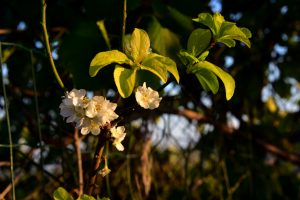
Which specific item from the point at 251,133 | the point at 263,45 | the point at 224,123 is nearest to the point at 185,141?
the point at 224,123

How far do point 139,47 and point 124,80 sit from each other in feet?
0.16

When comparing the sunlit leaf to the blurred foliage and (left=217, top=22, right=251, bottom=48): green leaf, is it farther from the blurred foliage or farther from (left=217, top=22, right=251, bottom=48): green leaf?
(left=217, top=22, right=251, bottom=48): green leaf

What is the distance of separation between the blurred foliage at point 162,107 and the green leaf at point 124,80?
0.24 meters

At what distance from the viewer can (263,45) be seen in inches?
66.3

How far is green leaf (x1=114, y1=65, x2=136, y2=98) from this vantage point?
1.78ft

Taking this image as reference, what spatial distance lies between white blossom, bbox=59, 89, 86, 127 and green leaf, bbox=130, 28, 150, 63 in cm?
7

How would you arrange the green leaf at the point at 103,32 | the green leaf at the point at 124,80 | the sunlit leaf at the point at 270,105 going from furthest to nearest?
the sunlit leaf at the point at 270,105
the green leaf at the point at 103,32
the green leaf at the point at 124,80

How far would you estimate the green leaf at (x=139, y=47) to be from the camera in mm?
573

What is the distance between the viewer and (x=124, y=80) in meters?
0.55

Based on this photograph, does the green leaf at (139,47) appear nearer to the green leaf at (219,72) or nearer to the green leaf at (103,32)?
the green leaf at (219,72)

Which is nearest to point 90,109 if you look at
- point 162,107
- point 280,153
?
point 162,107

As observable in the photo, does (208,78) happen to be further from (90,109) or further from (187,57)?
(90,109)

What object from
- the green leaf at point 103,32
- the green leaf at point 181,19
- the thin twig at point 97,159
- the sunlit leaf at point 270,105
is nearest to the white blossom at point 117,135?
the thin twig at point 97,159

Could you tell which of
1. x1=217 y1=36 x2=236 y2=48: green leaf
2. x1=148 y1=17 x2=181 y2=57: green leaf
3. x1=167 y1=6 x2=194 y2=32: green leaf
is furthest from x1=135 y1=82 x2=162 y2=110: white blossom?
x1=167 y1=6 x2=194 y2=32: green leaf
